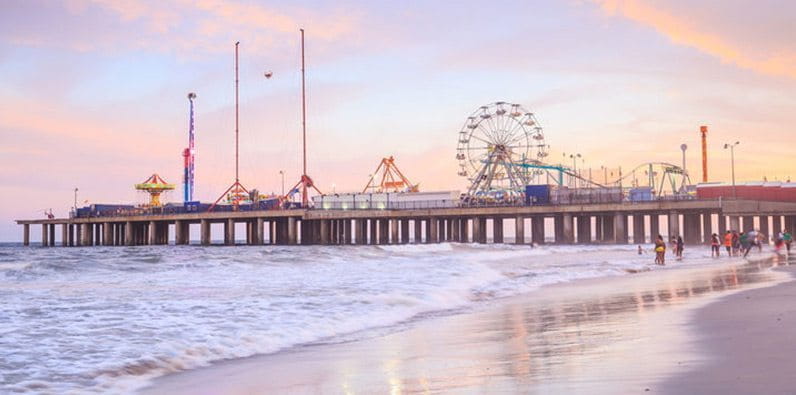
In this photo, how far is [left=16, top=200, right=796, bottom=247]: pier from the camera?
68.1m

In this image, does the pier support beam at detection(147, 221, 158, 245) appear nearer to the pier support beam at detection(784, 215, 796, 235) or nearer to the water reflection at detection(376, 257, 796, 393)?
the pier support beam at detection(784, 215, 796, 235)

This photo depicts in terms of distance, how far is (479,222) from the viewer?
3159 inches

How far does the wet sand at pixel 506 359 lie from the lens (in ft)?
19.7

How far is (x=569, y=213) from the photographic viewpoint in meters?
72.9

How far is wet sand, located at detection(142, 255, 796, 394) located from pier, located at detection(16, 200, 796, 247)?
5856cm

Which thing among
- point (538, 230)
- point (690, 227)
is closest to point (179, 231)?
point (538, 230)

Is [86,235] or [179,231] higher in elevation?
[179,231]

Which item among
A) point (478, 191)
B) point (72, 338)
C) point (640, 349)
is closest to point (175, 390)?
point (72, 338)

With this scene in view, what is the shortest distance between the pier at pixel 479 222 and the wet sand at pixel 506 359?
58.6m

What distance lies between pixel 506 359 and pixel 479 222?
73.3 m

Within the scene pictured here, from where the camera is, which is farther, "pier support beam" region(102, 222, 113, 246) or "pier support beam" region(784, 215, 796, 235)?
"pier support beam" region(102, 222, 113, 246)

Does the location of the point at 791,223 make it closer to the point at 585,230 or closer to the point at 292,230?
the point at 585,230

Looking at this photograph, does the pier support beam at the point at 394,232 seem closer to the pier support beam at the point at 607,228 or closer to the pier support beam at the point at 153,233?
the pier support beam at the point at 607,228

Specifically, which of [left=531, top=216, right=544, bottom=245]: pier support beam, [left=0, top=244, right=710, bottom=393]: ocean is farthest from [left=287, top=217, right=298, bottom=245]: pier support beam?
[left=0, top=244, right=710, bottom=393]: ocean
